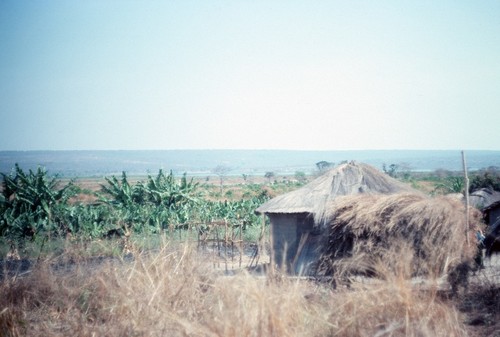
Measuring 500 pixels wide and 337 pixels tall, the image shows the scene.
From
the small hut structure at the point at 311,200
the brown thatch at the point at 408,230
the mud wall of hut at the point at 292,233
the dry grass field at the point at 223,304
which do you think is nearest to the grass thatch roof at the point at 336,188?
the small hut structure at the point at 311,200

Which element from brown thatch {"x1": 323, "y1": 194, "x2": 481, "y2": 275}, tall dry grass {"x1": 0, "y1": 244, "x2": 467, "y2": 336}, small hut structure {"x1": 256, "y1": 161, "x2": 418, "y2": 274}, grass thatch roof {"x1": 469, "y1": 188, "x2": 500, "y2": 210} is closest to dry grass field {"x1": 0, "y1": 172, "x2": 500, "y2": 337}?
tall dry grass {"x1": 0, "y1": 244, "x2": 467, "y2": 336}

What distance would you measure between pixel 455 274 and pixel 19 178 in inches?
802

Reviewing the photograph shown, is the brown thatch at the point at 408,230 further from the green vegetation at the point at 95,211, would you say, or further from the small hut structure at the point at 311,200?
the green vegetation at the point at 95,211

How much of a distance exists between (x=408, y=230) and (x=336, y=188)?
5.28m

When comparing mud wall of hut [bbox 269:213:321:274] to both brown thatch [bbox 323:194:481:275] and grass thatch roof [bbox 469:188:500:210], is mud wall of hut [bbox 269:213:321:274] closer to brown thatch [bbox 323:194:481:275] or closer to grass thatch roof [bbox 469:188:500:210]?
brown thatch [bbox 323:194:481:275]

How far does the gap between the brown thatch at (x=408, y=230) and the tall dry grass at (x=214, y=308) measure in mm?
1871

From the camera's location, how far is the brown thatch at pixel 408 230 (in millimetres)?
7387

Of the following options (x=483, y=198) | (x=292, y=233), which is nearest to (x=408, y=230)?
(x=292, y=233)

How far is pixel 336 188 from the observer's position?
13047mm

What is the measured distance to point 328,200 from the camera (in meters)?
12.5

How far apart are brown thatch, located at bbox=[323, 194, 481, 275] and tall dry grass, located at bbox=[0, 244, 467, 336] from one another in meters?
1.87

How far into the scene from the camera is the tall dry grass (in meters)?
4.18

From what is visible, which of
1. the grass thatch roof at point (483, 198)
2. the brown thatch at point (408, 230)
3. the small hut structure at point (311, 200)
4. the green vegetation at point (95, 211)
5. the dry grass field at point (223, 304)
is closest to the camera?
the dry grass field at point (223, 304)

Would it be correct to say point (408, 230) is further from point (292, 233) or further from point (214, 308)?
point (292, 233)
